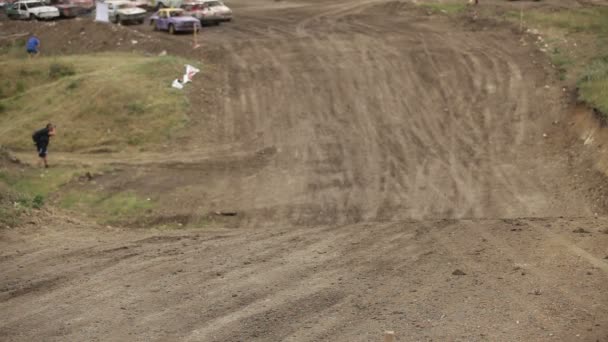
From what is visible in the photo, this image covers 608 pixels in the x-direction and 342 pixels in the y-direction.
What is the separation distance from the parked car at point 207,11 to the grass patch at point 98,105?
9818 mm

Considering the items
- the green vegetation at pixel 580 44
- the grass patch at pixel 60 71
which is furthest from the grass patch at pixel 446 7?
the grass patch at pixel 60 71

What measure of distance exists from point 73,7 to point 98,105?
23.1m

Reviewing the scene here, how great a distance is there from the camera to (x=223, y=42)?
38.6 m

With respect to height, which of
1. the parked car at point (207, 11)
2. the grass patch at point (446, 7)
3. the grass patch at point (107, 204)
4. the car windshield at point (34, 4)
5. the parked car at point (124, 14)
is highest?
the grass patch at point (446, 7)

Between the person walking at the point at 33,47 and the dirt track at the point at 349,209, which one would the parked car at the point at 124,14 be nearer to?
the dirt track at the point at 349,209

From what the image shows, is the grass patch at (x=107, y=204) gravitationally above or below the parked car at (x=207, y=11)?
below

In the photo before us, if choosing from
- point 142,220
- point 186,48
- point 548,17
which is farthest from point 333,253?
point 548,17

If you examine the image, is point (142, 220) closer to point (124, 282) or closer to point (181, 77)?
point (124, 282)

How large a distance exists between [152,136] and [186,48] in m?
9.96

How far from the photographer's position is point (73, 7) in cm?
5103

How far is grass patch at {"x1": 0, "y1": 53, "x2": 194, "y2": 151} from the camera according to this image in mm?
28688

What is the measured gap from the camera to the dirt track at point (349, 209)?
1389 centimetres

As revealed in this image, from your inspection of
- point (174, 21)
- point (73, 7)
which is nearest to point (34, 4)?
point (73, 7)

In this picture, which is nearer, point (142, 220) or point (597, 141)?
point (142, 220)
